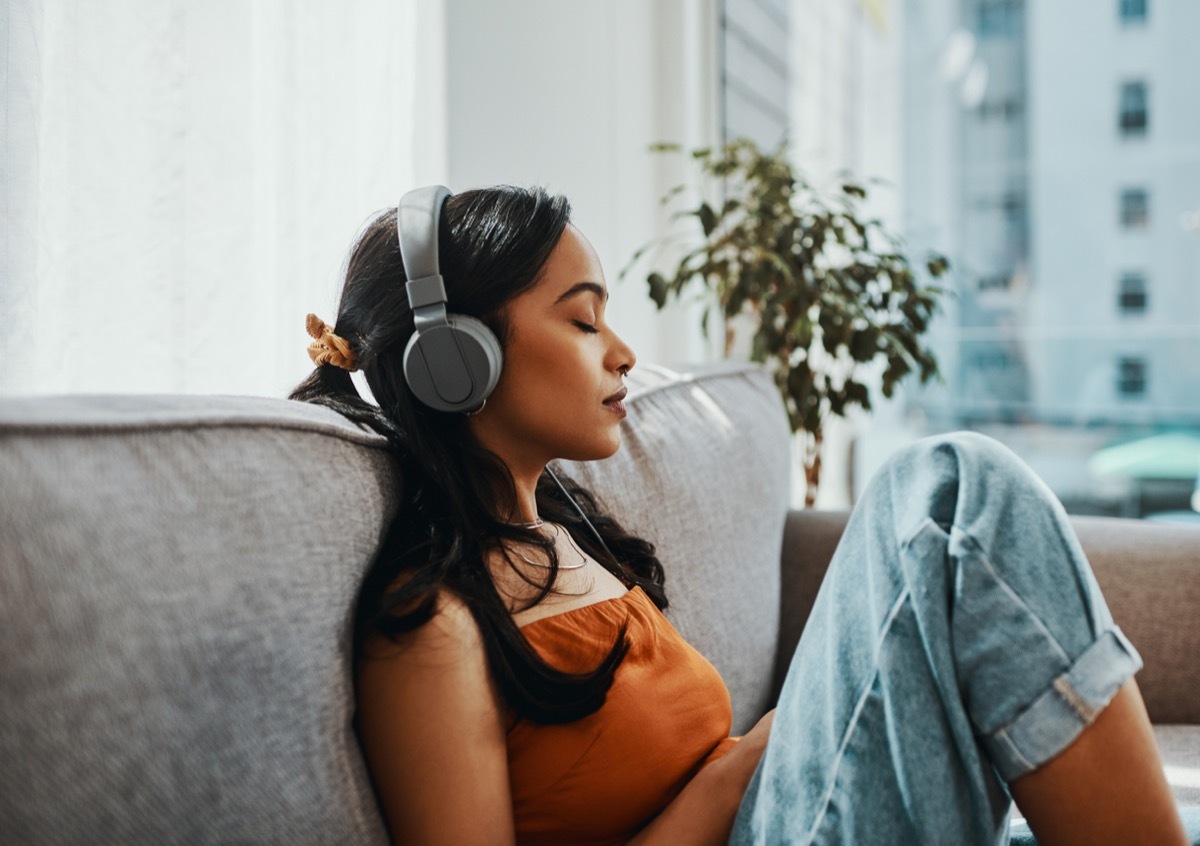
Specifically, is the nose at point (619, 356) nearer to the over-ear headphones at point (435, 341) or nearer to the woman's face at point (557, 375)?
the woman's face at point (557, 375)

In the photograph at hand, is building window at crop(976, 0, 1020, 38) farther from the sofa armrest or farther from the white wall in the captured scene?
the sofa armrest

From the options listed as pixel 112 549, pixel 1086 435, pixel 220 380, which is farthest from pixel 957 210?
pixel 112 549

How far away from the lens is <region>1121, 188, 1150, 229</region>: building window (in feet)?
8.61

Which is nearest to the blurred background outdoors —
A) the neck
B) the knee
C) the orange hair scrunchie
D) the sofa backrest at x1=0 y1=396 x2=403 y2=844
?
the orange hair scrunchie

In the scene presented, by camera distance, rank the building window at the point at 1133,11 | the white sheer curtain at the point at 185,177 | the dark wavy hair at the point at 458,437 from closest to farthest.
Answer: the dark wavy hair at the point at 458,437 → the white sheer curtain at the point at 185,177 → the building window at the point at 1133,11

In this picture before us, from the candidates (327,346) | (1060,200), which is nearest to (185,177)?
(327,346)

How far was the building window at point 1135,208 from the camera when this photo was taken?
2.62 metres

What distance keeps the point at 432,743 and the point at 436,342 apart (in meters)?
0.32

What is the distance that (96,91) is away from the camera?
110 cm

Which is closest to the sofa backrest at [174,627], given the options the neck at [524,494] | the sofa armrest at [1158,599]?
the neck at [524,494]

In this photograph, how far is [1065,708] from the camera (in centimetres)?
65

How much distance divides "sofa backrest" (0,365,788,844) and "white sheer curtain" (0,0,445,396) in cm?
44

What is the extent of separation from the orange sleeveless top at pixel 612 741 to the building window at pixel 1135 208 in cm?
225

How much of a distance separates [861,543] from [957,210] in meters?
2.35
